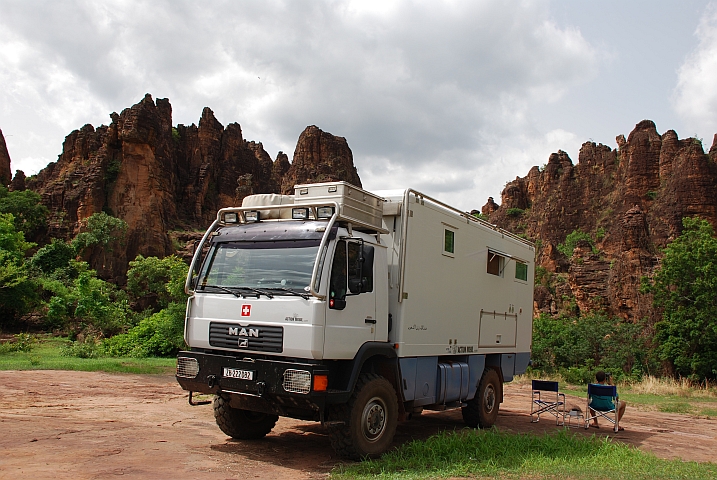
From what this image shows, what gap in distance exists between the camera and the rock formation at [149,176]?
55.3 meters

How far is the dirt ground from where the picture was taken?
22.8ft

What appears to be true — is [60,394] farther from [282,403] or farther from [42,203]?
[42,203]

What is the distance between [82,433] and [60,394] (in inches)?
194

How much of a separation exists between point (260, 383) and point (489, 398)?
600 centimetres

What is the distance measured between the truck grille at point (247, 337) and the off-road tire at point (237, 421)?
134 centimetres

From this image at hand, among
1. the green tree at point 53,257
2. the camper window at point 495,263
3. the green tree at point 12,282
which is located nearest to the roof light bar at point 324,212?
the camper window at point 495,263

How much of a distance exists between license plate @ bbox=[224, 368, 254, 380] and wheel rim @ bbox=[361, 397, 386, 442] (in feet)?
5.20

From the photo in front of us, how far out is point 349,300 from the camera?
759 centimetres

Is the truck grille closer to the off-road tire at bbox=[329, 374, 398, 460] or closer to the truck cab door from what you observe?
the truck cab door

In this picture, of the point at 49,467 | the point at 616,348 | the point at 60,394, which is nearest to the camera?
the point at 49,467

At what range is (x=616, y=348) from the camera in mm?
29578

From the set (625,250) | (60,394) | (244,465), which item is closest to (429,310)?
(244,465)

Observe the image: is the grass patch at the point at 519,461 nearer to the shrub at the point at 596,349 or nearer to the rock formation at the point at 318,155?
the shrub at the point at 596,349

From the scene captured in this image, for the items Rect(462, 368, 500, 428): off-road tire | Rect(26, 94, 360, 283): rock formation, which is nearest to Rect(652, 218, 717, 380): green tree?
Rect(462, 368, 500, 428): off-road tire
